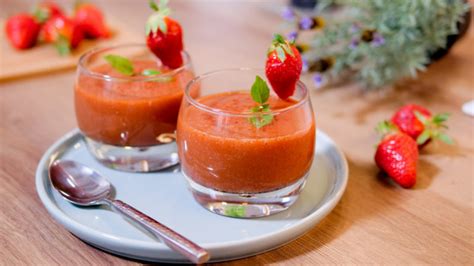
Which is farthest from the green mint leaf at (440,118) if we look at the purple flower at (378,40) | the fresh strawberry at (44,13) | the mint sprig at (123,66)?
the fresh strawberry at (44,13)

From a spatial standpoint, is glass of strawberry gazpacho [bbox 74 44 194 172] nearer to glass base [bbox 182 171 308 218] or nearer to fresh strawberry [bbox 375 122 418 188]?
glass base [bbox 182 171 308 218]

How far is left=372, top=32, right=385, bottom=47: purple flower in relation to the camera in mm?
1350

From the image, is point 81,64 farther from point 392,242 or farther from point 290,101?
point 392,242

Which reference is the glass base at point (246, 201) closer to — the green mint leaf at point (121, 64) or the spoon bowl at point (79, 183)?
the spoon bowl at point (79, 183)

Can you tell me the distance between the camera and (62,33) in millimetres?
1636

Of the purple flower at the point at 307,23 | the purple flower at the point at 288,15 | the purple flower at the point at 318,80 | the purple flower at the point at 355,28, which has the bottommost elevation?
the purple flower at the point at 318,80

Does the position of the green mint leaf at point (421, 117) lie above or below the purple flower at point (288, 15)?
below

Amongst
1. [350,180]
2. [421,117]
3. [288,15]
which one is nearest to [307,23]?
[288,15]

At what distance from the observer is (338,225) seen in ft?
2.79

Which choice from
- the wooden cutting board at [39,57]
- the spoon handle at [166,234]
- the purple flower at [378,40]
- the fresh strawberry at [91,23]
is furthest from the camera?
the fresh strawberry at [91,23]

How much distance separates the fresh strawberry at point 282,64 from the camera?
0.80 meters

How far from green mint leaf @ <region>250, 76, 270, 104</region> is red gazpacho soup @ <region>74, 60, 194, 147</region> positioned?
197 mm

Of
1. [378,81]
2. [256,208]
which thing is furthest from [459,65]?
[256,208]

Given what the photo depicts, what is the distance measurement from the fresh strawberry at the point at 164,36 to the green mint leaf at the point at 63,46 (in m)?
0.72
